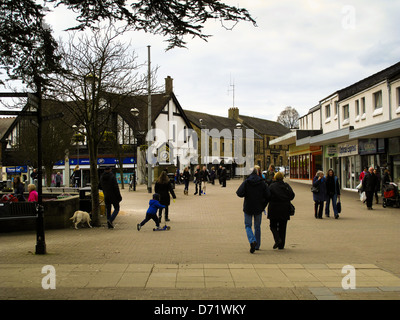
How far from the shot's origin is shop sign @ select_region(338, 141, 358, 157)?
27.4 m

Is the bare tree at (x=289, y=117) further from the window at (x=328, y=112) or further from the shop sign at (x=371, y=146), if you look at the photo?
the shop sign at (x=371, y=146)

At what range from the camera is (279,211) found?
29.8 ft

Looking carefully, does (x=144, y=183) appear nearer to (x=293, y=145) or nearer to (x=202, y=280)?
(x=293, y=145)

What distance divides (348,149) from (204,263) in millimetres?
23383

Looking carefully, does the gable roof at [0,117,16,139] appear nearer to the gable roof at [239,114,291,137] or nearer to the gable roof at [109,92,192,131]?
the gable roof at [109,92,192,131]

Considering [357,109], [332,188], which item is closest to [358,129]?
[357,109]

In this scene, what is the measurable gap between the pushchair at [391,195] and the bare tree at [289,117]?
77579 millimetres

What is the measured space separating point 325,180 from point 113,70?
791 cm

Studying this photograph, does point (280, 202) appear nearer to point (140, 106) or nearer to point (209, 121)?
point (140, 106)

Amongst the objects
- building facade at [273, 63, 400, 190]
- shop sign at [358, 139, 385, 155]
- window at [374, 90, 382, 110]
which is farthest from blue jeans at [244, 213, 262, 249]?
window at [374, 90, 382, 110]

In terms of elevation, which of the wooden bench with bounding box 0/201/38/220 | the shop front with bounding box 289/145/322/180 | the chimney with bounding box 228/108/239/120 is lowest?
the wooden bench with bounding box 0/201/38/220

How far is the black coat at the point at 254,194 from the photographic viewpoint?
29.3ft

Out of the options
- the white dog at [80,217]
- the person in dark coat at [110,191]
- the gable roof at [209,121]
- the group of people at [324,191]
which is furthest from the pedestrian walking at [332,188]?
the gable roof at [209,121]

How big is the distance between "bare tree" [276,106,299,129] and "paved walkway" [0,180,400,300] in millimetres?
83912
